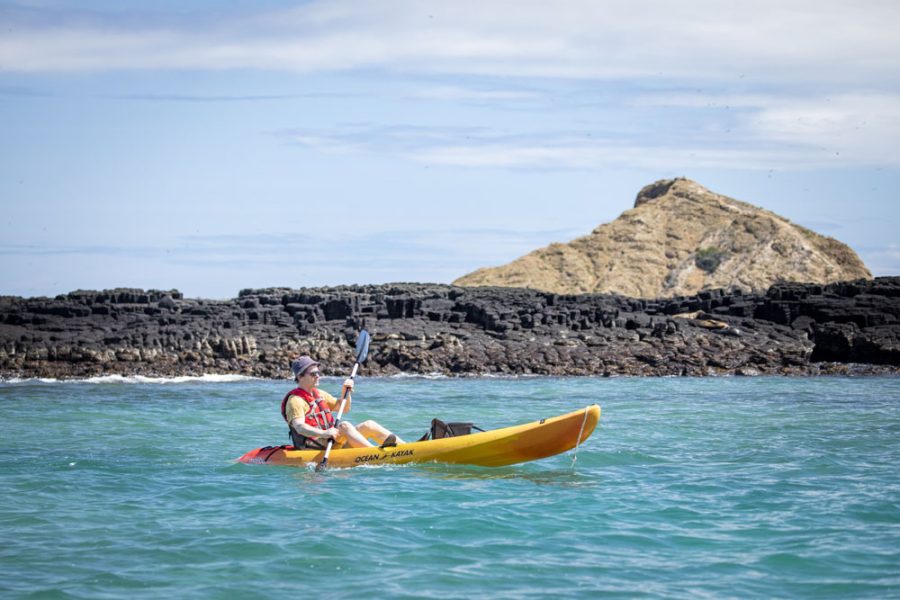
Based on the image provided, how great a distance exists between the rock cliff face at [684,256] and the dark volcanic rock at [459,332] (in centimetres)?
2196

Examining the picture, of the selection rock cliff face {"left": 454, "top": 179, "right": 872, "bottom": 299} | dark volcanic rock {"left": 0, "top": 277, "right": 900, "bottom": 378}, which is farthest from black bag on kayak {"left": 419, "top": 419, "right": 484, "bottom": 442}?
rock cliff face {"left": 454, "top": 179, "right": 872, "bottom": 299}

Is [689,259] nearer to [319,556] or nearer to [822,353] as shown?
[822,353]

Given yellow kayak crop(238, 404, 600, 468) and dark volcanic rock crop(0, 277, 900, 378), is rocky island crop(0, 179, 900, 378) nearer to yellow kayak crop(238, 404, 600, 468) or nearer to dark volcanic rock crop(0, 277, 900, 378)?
dark volcanic rock crop(0, 277, 900, 378)

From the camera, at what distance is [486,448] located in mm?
10875

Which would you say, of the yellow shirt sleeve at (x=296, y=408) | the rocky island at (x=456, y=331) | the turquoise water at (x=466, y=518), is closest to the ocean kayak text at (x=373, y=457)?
the turquoise water at (x=466, y=518)

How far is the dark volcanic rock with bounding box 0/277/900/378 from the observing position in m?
29.3

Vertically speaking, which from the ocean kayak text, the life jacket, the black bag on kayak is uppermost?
the life jacket

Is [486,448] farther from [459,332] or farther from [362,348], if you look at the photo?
[459,332]

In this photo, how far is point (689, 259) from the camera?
62000 mm

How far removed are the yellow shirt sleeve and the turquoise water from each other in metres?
0.60

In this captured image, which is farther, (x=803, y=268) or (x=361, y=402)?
(x=803, y=268)

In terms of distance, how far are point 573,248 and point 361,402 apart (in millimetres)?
45425

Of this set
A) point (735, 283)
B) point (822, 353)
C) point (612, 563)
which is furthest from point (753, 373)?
point (735, 283)

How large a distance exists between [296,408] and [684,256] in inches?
2126
